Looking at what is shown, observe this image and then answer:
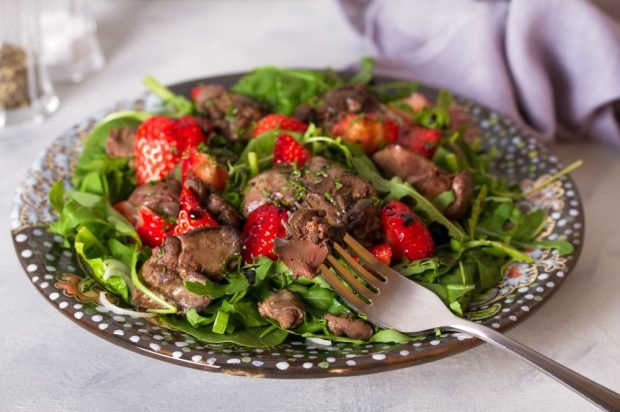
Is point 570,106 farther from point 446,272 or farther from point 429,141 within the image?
point 446,272

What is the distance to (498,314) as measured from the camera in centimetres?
192

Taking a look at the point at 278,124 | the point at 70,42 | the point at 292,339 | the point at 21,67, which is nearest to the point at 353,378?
the point at 292,339

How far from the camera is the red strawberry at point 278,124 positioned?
251 cm

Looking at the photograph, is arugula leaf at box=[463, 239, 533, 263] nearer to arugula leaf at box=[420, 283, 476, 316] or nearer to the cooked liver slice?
arugula leaf at box=[420, 283, 476, 316]

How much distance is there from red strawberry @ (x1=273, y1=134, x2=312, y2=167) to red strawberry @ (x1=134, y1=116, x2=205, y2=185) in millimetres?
284

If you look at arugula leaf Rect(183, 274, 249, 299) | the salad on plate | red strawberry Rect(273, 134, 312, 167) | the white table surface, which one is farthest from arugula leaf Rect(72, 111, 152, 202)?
arugula leaf Rect(183, 274, 249, 299)

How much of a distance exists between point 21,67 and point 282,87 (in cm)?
118

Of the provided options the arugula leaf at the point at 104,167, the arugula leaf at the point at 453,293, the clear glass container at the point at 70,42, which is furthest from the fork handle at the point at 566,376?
the clear glass container at the point at 70,42

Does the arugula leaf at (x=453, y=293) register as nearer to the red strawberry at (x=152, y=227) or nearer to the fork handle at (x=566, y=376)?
the fork handle at (x=566, y=376)

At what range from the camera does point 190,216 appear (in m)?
2.11

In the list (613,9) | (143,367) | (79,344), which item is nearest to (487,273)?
(143,367)

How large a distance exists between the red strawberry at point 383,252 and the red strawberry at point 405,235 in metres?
0.03

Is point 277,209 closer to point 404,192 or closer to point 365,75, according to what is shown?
point 404,192

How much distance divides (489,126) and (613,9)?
935 millimetres
